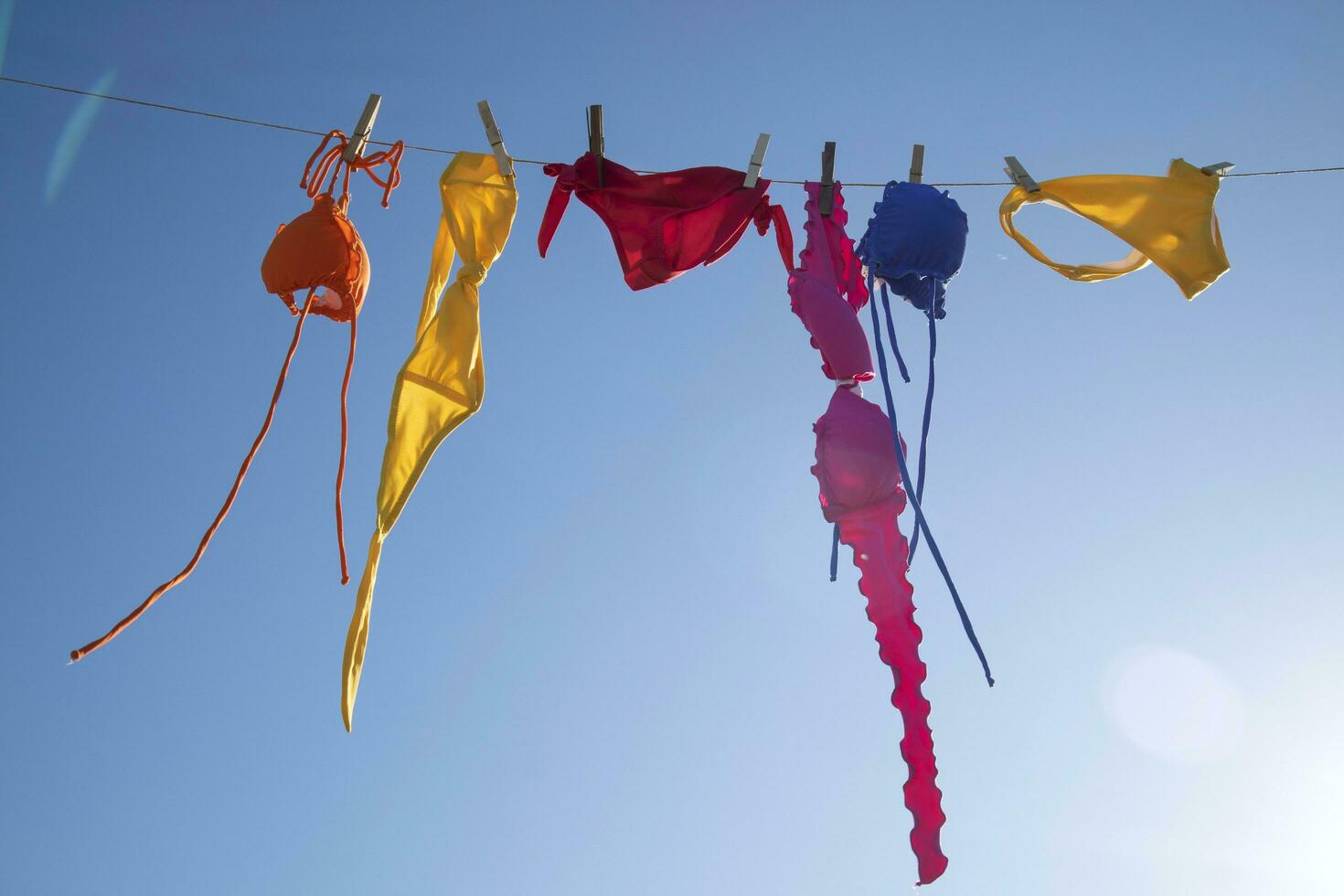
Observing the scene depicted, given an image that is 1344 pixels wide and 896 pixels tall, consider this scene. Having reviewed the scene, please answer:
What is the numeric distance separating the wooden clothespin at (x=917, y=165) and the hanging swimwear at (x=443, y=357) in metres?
1.07

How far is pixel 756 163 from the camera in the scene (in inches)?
127

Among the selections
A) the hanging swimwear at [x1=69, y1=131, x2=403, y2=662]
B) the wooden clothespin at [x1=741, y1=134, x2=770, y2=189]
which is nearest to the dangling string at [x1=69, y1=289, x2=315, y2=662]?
the hanging swimwear at [x1=69, y1=131, x2=403, y2=662]

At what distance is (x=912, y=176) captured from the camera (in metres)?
3.25

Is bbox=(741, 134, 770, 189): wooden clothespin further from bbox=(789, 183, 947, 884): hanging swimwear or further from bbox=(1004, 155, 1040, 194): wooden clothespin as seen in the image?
bbox=(1004, 155, 1040, 194): wooden clothespin

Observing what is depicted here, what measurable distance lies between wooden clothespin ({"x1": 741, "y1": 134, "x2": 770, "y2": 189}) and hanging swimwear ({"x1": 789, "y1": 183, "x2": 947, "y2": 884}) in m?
0.16

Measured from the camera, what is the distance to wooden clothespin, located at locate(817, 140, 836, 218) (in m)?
3.23

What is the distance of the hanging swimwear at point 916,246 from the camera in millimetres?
3033

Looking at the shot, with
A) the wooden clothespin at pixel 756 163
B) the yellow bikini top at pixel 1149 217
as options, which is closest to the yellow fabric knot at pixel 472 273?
the wooden clothespin at pixel 756 163

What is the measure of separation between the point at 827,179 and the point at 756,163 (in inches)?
7.9

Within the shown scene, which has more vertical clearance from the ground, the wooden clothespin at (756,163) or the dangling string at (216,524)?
the wooden clothespin at (756,163)

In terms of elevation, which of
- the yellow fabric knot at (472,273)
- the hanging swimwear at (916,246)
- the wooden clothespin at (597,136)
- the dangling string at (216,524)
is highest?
the wooden clothespin at (597,136)

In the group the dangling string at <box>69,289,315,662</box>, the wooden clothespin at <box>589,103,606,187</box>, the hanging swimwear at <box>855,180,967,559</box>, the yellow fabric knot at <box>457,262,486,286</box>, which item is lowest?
the dangling string at <box>69,289,315,662</box>

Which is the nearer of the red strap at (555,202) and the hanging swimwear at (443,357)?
the hanging swimwear at (443,357)

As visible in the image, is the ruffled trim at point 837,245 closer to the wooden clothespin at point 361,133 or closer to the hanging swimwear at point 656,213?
the hanging swimwear at point 656,213
